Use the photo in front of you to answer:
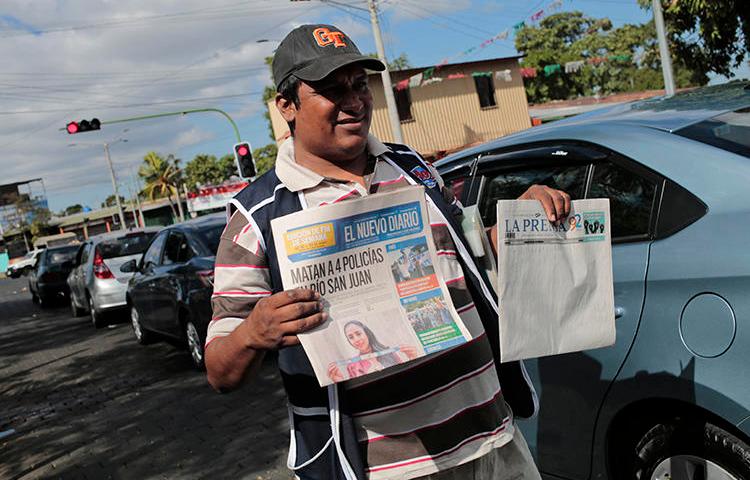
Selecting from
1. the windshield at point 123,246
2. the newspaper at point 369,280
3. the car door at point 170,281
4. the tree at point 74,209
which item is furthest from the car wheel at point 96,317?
the tree at point 74,209

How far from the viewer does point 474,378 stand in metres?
1.85

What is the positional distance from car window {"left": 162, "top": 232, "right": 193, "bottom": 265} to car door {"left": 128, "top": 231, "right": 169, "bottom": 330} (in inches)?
6.5

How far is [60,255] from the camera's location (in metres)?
19.8

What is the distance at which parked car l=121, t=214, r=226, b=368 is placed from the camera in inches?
280

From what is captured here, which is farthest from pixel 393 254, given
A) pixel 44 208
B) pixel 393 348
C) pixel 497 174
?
pixel 44 208

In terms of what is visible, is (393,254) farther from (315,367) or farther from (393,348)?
(315,367)

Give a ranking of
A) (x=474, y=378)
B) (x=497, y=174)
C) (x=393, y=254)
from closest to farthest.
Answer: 1. (x=393, y=254)
2. (x=474, y=378)
3. (x=497, y=174)

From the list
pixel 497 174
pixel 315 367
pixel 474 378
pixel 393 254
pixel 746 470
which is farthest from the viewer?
pixel 497 174

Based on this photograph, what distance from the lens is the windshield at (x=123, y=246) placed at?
11.9 meters

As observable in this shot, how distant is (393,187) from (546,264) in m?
0.48

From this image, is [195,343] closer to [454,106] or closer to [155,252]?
[155,252]

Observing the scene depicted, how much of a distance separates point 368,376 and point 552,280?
595 mm

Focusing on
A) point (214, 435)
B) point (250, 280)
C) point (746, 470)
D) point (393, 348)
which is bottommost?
point (214, 435)

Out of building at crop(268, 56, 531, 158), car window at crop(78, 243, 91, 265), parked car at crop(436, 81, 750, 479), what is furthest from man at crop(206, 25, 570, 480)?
building at crop(268, 56, 531, 158)
